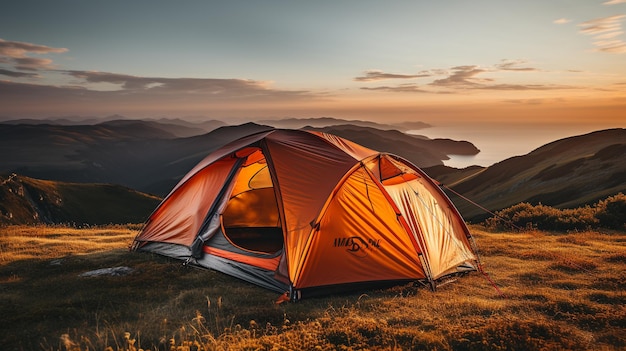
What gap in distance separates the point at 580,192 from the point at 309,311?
41.6 m

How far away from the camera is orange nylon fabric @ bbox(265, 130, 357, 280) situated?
10.4 metres

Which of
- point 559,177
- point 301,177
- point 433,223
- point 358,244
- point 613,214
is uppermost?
point 301,177

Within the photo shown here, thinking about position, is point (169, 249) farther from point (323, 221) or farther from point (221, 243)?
point (323, 221)

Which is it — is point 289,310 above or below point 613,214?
below

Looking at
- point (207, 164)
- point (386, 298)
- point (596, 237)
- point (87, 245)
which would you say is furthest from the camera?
point (596, 237)

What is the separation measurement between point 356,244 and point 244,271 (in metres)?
2.99

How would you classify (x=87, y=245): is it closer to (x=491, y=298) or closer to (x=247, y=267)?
(x=247, y=267)

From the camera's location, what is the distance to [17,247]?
14000 mm

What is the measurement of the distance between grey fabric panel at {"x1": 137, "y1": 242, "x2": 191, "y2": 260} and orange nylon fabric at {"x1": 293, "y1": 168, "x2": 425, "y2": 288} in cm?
436

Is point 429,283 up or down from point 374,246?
down

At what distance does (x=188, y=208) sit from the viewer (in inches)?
523

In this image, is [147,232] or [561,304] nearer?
[561,304]

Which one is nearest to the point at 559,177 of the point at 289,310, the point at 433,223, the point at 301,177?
the point at 433,223

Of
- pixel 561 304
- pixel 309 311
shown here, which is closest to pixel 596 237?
pixel 561 304
